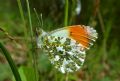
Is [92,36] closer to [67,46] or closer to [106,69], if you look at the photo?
[67,46]

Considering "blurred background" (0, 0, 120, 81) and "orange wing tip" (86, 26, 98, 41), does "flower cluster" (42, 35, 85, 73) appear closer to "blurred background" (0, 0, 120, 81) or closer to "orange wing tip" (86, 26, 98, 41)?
"orange wing tip" (86, 26, 98, 41)

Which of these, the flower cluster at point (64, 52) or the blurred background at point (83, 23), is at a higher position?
the blurred background at point (83, 23)

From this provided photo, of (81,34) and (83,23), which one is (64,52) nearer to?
(81,34)

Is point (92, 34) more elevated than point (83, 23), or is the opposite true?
point (83, 23)

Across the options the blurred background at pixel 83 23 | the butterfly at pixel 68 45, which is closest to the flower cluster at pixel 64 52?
the butterfly at pixel 68 45

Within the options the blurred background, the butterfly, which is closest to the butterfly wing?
the butterfly

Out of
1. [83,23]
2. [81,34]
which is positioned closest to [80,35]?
[81,34]

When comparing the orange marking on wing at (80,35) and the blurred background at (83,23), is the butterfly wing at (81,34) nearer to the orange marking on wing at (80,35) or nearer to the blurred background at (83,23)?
the orange marking on wing at (80,35)

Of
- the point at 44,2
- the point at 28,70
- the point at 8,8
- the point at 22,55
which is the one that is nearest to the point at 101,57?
the point at 22,55
